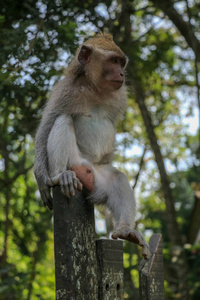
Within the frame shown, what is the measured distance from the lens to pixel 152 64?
792 cm

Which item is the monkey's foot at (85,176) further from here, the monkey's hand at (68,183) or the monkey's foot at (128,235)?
the monkey's foot at (128,235)

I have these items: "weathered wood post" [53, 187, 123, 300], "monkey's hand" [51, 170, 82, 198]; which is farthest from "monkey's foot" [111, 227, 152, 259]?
"monkey's hand" [51, 170, 82, 198]

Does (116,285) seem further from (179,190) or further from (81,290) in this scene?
(179,190)

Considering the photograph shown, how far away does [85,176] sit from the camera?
3.90m

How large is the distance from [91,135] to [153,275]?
1.63 meters

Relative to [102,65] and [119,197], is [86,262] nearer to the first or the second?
[119,197]

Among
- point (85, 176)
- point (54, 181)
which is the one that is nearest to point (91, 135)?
point (85, 176)

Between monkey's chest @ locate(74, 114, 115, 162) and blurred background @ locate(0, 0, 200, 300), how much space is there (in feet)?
3.47

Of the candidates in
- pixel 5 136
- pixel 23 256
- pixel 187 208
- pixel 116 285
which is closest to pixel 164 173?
pixel 5 136

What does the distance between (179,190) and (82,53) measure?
25.8 ft

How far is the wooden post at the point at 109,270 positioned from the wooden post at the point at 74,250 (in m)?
0.07

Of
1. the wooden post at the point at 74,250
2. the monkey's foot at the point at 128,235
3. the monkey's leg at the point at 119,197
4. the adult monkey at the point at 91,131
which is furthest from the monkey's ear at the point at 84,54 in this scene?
the wooden post at the point at 74,250

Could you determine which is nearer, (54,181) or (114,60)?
(54,181)

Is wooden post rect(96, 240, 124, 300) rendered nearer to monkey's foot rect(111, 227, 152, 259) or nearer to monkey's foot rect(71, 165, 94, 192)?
monkey's foot rect(111, 227, 152, 259)
